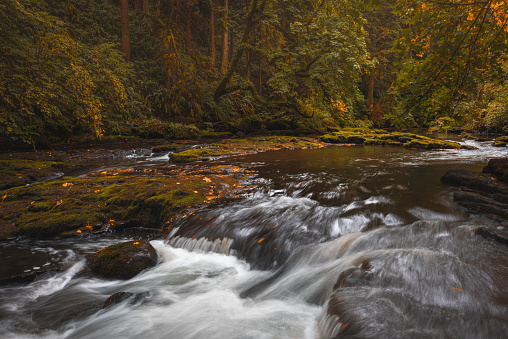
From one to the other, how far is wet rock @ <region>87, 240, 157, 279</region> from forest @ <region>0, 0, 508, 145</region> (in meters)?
4.95

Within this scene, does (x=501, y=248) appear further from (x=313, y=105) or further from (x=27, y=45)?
(x=313, y=105)

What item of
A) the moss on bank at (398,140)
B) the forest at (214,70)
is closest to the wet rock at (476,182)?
the forest at (214,70)

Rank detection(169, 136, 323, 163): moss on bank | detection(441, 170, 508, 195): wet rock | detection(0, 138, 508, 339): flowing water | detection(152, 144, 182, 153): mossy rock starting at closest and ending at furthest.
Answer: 1. detection(0, 138, 508, 339): flowing water
2. detection(441, 170, 508, 195): wet rock
3. detection(169, 136, 323, 163): moss on bank
4. detection(152, 144, 182, 153): mossy rock

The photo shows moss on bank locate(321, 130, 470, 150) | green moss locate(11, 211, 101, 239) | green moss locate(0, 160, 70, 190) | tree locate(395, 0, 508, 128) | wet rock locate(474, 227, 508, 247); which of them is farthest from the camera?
moss on bank locate(321, 130, 470, 150)

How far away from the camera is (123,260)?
363cm

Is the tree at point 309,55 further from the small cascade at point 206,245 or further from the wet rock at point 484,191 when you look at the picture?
the small cascade at point 206,245

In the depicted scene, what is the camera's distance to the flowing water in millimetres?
2275

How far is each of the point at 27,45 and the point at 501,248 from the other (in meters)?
11.1

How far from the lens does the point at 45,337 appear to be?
2.58 metres

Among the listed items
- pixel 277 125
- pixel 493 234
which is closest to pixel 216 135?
pixel 277 125

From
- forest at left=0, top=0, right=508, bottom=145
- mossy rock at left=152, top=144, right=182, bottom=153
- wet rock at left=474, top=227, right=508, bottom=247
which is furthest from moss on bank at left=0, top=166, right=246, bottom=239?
mossy rock at left=152, top=144, right=182, bottom=153

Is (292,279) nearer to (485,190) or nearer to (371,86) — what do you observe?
(485,190)

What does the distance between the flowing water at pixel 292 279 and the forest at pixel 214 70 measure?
2.53m

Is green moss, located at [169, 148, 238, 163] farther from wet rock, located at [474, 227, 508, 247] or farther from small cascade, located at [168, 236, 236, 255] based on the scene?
wet rock, located at [474, 227, 508, 247]
